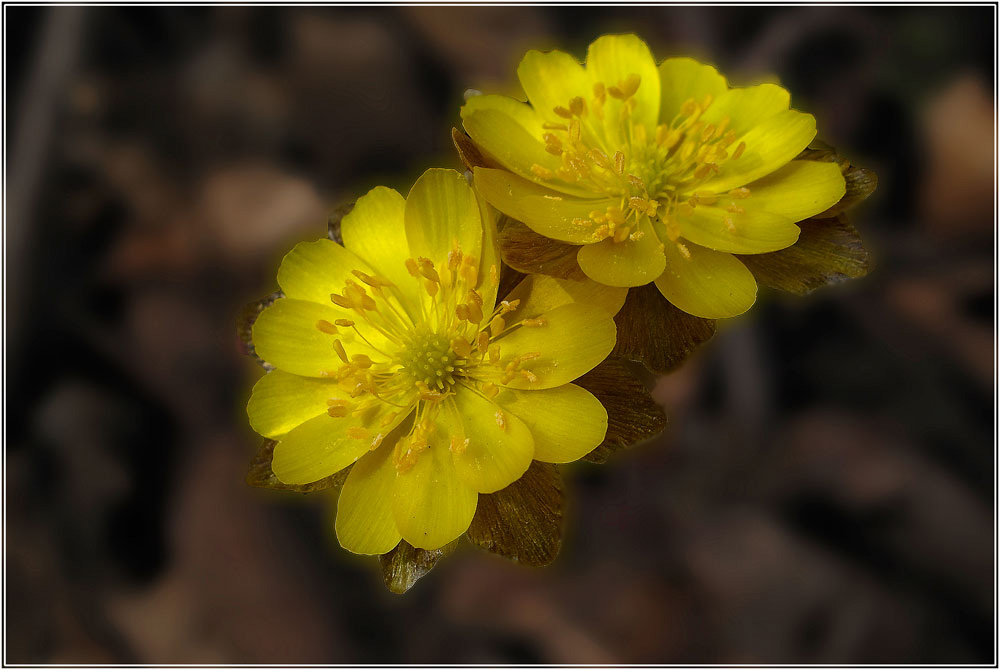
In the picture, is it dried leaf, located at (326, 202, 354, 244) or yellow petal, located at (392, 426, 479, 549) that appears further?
dried leaf, located at (326, 202, 354, 244)

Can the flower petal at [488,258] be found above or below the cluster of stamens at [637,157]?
below

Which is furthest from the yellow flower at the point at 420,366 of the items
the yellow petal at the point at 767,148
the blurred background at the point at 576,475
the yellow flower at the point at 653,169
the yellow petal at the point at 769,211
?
the blurred background at the point at 576,475

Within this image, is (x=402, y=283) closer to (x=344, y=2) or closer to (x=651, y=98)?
(x=651, y=98)

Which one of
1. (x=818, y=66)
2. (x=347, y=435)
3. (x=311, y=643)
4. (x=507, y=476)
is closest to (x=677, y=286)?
(x=507, y=476)

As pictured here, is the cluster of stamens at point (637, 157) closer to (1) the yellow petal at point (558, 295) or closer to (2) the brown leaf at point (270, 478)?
(1) the yellow petal at point (558, 295)

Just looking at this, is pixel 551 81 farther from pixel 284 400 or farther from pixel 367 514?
pixel 367 514

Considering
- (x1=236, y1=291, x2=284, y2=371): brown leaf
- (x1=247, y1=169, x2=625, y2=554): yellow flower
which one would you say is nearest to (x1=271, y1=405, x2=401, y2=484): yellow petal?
(x1=247, y1=169, x2=625, y2=554): yellow flower

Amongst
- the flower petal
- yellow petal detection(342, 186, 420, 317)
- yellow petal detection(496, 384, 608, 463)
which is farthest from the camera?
yellow petal detection(342, 186, 420, 317)

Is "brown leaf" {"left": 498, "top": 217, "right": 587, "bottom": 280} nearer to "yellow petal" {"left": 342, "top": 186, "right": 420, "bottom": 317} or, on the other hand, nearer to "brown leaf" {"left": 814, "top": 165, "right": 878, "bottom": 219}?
"yellow petal" {"left": 342, "top": 186, "right": 420, "bottom": 317}
